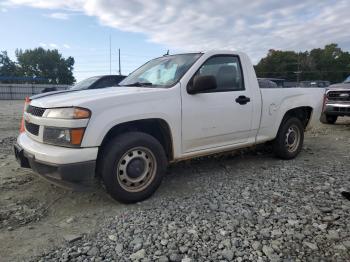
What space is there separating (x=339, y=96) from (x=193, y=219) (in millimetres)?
8218

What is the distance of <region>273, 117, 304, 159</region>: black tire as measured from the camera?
18.7 feet

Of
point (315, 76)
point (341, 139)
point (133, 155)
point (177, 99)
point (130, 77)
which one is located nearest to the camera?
point (133, 155)

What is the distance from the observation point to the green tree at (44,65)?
3118 inches

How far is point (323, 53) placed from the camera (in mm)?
79688

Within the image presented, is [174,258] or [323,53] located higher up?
[323,53]

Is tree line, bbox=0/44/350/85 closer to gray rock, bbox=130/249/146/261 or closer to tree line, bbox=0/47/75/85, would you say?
tree line, bbox=0/47/75/85

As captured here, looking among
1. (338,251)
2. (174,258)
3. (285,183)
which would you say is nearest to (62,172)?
(174,258)

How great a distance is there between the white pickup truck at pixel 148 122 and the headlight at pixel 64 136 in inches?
0.4

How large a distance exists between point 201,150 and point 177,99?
819 mm

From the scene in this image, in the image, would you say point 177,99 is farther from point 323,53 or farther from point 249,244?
point 323,53

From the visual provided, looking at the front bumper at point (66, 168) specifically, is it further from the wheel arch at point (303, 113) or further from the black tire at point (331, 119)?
the black tire at point (331, 119)

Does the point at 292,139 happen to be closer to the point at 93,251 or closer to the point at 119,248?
the point at 119,248

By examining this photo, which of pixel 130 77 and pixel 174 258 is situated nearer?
pixel 174 258

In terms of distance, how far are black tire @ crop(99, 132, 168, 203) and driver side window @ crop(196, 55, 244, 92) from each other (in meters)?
1.29
